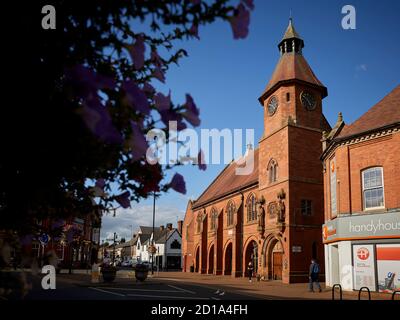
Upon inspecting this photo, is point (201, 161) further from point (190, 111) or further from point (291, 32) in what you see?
point (291, 32)

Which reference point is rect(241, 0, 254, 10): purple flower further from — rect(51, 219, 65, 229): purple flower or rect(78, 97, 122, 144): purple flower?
rect(51, 219, 65, 229): purple flower

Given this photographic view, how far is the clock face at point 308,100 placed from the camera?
33.9 metres

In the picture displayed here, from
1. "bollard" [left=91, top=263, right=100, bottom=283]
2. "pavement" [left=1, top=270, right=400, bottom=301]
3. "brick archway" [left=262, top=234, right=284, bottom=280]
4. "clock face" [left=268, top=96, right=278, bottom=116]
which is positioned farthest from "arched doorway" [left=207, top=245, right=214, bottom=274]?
"bollard" [left=91, top=263, right=100, bottom=283]

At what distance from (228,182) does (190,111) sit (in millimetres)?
47502

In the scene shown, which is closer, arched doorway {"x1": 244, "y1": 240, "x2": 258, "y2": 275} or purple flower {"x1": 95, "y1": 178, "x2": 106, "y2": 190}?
purple flower {"x1": 95, "y1": 178, "x2": 106, "y2": 190}

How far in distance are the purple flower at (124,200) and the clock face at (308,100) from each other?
3278cm

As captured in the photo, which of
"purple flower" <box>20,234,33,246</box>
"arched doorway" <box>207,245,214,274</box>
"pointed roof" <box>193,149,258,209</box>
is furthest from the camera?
"arched doorway" <box>207,245,214,274</box>

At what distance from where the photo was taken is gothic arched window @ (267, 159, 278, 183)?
1317 inches

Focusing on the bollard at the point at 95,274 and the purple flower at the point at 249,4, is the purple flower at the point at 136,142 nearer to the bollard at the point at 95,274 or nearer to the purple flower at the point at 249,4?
the purple flower at the point at 249,4
